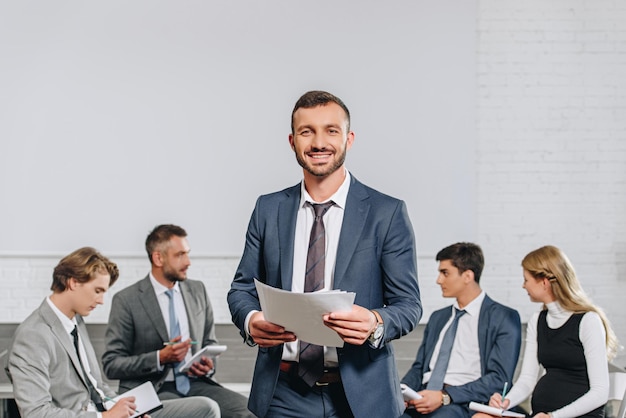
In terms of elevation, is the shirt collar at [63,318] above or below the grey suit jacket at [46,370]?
above

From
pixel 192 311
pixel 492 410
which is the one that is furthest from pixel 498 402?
pixel 192 311

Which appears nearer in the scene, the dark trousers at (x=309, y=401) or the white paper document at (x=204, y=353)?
the dark trousers at (x=309, y=401)

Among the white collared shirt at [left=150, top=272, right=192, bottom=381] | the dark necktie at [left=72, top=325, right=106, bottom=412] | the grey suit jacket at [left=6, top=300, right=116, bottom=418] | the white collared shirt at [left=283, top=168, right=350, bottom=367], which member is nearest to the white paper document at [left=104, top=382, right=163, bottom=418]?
the dark necktie at [left=72, top=325, right=106, bottom=412]

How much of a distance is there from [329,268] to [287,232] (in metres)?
0.14

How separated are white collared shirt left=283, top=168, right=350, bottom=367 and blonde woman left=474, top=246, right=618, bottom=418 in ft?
4.89

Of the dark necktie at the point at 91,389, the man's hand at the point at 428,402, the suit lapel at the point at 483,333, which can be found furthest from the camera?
the suit lapel at the point at 483,333

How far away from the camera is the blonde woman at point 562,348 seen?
11.3 feet

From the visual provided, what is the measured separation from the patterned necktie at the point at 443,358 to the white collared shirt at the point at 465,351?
2 centimetres

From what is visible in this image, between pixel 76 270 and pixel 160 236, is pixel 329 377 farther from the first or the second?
pixel 160 236

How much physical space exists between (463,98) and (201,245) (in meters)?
2.09

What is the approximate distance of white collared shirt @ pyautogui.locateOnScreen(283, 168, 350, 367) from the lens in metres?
2.31

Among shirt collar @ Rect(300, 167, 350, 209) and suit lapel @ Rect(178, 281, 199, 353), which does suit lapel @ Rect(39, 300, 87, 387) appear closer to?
suit lapel @ Rect(178, 281, 199, 353)

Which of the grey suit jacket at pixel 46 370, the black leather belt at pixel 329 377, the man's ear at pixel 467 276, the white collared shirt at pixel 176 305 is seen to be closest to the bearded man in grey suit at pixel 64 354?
the grey suit jacket at pixel 46 370

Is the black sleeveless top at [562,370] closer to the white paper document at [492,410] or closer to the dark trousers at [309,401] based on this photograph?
the white paper document at [492,410]
